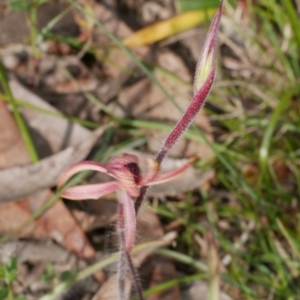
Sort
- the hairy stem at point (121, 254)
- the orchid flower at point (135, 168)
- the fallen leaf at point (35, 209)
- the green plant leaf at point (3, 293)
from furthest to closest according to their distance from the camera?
the fallen leaf at point (35, 209) → the green plant leaf at point (3, 293) → the hairy stem at point (121, 254) → the orchid flower at point (135, 168)

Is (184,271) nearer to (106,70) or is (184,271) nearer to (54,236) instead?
(54,236)

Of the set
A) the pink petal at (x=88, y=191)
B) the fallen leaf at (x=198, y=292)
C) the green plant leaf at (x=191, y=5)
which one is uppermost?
the green plant leaf at (x=191, y=5)

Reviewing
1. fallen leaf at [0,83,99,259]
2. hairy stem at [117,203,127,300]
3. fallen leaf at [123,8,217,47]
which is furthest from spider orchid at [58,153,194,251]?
fallen leaf at [123,8,217,47]

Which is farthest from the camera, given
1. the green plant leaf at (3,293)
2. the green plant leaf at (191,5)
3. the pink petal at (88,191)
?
the green plant leaf at (191,5)

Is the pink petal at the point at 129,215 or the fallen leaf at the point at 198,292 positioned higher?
the pink petal at the point at 129,215

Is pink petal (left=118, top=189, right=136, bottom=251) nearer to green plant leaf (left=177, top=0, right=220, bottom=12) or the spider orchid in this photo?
the spider orchid

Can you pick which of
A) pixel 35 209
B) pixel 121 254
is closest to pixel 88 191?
pixel 121 254

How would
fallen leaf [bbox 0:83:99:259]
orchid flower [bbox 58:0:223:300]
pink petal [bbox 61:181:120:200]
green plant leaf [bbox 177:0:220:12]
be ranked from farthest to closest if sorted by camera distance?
green plant leaf [bbox 177:0:220:12] → fallen leaf [bbox 0:83:99:259] → pink petal [bbox 61:181:120:200] → orchid flower [bbox 58:0:223:300]

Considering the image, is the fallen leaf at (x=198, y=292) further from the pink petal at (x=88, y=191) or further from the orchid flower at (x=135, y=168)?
the pink petal at (x=88, y=191)

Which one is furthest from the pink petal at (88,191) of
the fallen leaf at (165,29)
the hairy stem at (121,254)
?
the fallen leaf at (165,29)

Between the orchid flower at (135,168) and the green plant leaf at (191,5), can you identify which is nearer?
the orchid flower at (135,168)
